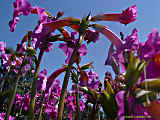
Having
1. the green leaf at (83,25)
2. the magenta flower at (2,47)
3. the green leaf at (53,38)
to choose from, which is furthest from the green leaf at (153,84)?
the magenta flower at (2,47)

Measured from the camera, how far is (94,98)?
3.14 feet

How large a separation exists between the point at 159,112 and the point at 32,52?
126 centimetres

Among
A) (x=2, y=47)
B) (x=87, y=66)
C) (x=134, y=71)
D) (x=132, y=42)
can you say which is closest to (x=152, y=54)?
(x=134, y=71)

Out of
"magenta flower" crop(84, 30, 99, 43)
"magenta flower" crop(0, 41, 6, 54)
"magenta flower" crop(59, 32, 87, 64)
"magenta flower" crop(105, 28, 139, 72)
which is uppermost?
"magenta flower" crop(0, 41, 6, 54)

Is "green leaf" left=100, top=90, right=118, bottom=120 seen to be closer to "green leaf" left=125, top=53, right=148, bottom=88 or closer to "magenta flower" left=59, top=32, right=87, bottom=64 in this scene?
"green leaf" left=125, top=53, right=148, bottom=88

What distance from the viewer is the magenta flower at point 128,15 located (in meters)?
1.66

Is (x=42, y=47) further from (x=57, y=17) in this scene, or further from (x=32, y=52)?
(x=57, y=17)

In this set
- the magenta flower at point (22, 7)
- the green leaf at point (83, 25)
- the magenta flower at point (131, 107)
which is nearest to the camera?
the magenta flower at point (131, 107)

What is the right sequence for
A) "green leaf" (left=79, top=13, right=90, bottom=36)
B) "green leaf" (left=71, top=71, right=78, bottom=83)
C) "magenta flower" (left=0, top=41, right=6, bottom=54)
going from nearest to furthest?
1. "green leaf" (left=79, top=13, right=90, bottom=36)
2. "green leaf" (left=71, top=71, right=78, bottom=83)
3. "magenta flower" (left=0, top=41, right=6, bottom=54)

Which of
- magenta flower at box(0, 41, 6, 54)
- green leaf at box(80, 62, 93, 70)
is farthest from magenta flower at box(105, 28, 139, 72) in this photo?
magenta flower at box(0, 41, 6, 54)

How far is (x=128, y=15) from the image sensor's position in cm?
167

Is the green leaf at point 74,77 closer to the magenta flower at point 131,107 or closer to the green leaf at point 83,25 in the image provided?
the green leaf at point 83,25

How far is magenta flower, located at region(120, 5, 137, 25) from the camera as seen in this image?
1656 mm

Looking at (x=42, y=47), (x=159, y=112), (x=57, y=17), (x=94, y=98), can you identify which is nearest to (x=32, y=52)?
(x=42, y=47)
